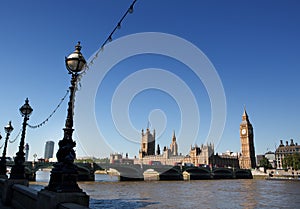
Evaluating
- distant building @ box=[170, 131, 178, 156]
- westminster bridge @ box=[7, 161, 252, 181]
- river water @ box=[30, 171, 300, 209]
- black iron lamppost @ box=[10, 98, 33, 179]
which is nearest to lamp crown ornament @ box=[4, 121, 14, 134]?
black iron lamppost @ box=[10, 98, 33, 179]

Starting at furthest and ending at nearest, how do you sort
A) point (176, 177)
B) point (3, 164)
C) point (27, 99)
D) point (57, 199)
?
point (176, 177) < point (3, 164) < point (27, 99) < point (57, 199)

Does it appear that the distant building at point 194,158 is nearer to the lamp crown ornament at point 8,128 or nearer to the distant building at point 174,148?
the distant building at point 174,148

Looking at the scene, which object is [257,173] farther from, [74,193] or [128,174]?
[74,193]

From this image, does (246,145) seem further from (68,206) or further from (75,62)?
(68,206)

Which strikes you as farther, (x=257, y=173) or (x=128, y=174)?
(x=257, y=173)

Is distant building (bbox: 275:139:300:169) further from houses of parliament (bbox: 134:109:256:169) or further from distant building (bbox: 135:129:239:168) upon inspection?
distant building (bbox: 135:129:239:168)

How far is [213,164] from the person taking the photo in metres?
131

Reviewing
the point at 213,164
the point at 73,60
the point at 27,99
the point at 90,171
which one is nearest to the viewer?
the point at 73,60

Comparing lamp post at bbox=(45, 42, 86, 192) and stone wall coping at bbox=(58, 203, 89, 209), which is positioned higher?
lamp post at bbox=(45, 42, 86, 192)

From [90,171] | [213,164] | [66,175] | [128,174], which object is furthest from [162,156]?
[66,175]

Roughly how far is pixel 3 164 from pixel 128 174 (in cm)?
6353

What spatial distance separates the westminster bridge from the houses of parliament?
27.8 metres

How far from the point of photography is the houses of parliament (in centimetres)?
13338

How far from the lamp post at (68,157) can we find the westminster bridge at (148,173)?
5437 cm
